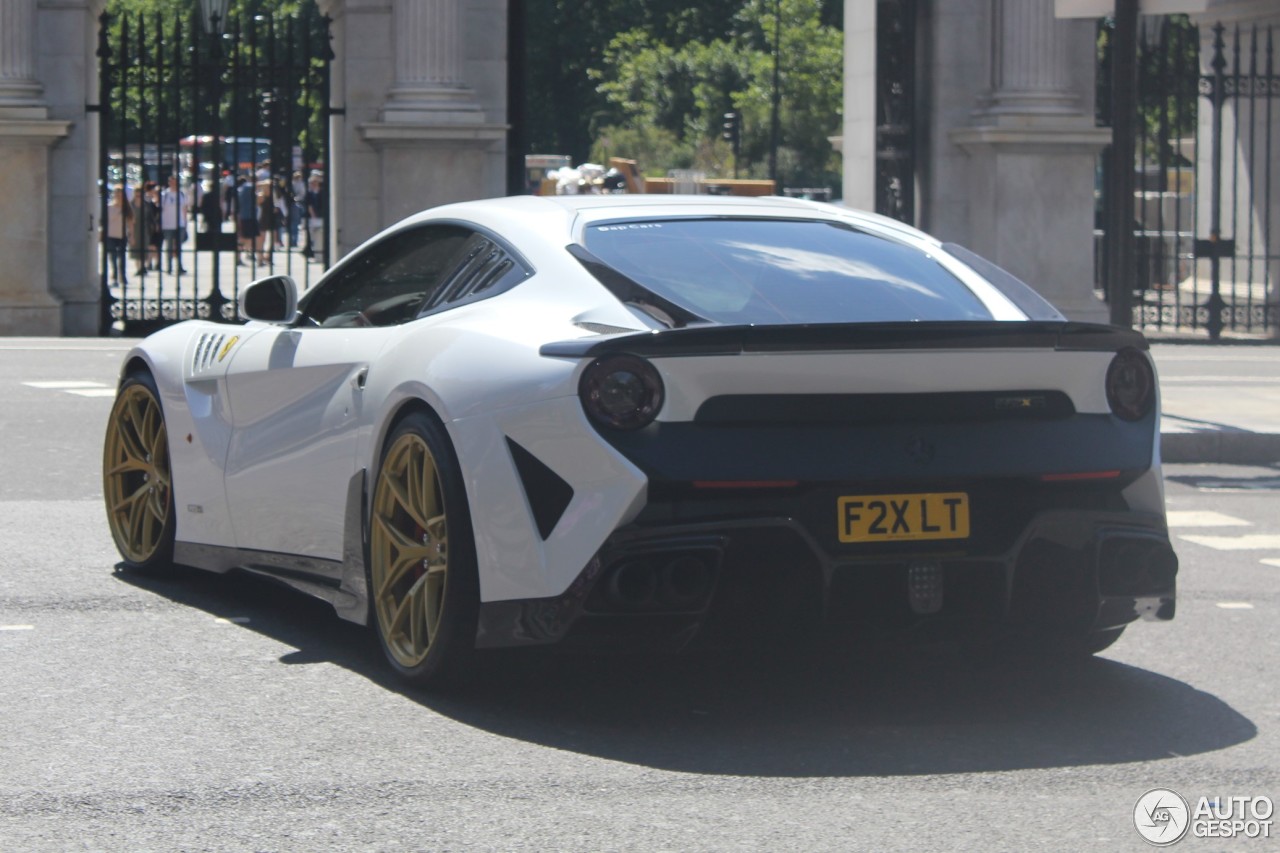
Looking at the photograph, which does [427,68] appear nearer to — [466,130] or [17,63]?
[466,130]

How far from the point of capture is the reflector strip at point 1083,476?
17.6ft

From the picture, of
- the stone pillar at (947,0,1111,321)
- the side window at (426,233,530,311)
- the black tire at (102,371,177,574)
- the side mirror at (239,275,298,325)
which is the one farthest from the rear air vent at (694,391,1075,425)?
the stone pillar at (947,0,1111,321)

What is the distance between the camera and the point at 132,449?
7.61m

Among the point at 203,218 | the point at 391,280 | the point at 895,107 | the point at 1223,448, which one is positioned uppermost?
the point at 895,107

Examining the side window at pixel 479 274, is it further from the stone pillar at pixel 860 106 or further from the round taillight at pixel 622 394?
the stone pillar at pixel 860 106

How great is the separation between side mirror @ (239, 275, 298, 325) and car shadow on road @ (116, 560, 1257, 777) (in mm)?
965

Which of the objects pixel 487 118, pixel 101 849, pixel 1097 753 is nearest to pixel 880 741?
pixel 1097 753

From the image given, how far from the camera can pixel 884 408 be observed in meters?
5.27

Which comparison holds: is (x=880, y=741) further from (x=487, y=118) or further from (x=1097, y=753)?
(x=487, y=118)

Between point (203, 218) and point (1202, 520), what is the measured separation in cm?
2851

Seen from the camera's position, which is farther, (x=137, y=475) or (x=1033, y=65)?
(x=1033, y=65)

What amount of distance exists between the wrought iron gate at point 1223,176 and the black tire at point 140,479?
51.9ft

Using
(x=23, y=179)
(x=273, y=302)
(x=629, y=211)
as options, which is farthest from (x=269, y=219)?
(x=629, y=211)

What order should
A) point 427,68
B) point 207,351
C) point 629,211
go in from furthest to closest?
point 427,68 → point 207,351 → point 629,211
